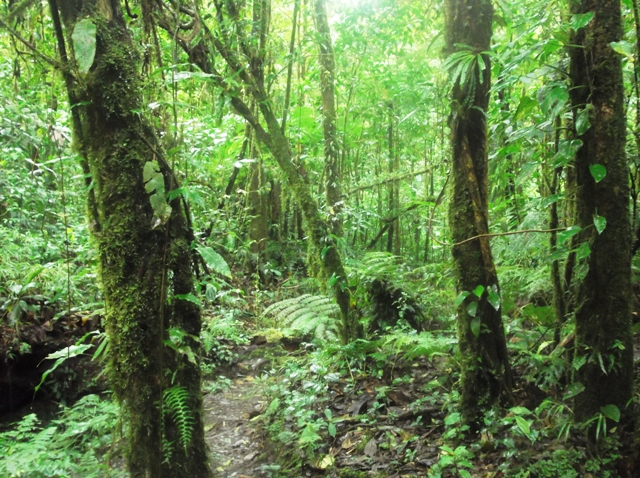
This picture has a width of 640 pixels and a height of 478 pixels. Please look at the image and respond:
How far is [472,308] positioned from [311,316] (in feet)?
8.65

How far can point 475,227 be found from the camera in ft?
9.44

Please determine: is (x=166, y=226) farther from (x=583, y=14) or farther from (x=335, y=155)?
(x=335, y=155)

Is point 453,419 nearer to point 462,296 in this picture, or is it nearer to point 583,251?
point 462,296

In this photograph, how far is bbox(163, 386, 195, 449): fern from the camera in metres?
1.95

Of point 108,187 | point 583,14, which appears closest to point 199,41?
point 108,187

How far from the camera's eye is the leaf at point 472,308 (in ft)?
8.90

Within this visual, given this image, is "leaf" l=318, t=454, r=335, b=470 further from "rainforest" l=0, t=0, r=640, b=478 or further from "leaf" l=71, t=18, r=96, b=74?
"leaf" l=71, t=18, r=96, b=74

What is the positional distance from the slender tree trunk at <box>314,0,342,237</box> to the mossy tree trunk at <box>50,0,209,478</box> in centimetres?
449

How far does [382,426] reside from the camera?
319cm

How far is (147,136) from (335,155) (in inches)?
179

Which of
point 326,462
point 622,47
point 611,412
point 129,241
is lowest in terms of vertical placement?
point 326,462

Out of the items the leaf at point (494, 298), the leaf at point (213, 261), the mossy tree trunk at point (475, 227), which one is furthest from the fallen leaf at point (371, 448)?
the leaf at point (213, 261)

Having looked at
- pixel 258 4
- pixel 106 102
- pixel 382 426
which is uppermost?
pixel 258 4

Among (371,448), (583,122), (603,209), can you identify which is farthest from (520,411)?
(583,122)
